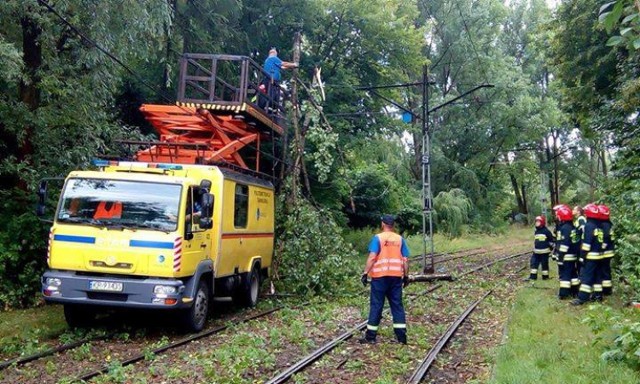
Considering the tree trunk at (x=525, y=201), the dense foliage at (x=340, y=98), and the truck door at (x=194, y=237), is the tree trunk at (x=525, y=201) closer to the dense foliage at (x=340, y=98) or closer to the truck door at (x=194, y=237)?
the dense foliage at (x=340, y=98)

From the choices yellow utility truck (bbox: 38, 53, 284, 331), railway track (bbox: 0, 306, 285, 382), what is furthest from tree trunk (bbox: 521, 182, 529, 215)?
railway track (bbox: 0, 306, 285, 382)

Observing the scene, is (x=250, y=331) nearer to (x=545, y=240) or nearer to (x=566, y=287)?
(x=566, y=287)

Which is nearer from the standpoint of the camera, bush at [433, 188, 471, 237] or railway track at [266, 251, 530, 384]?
railway track at [266, 251, 530, 384]

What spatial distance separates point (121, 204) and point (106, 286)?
132 centimetres

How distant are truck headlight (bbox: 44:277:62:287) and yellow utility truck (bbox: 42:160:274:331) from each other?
0.01 m

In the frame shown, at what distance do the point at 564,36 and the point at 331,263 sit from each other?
37.4ft

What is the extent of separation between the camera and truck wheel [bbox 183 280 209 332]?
9.96 metres

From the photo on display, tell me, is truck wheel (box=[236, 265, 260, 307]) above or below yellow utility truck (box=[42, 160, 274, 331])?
below

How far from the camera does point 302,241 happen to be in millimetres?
14906

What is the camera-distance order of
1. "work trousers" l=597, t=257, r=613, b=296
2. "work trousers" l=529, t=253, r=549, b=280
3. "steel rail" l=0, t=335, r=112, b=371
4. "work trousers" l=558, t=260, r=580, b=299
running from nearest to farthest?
"steel rail" l=0, t=335, r=112, b=371 < "work trousers" l=597, t=257, r=613, b=296 < "work trousers" l=558, t=260, r=580, b=299 < "work trousers" l=529, t=253, r=549, b=280

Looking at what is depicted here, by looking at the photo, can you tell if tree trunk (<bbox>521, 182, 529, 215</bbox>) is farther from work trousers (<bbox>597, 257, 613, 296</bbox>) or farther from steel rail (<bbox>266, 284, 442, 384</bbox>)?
steel rail (<bbox>266, 284, 442, 384</bbox>)

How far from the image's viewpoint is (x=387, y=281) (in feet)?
31.2

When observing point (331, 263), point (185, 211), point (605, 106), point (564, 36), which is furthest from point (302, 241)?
point (564, 36)

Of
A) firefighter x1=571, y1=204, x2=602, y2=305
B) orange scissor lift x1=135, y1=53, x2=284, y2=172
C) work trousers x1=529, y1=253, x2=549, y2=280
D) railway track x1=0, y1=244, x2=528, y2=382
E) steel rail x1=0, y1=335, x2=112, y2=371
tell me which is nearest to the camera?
railway track x1=0, y1=244, x2=528, y2=382
